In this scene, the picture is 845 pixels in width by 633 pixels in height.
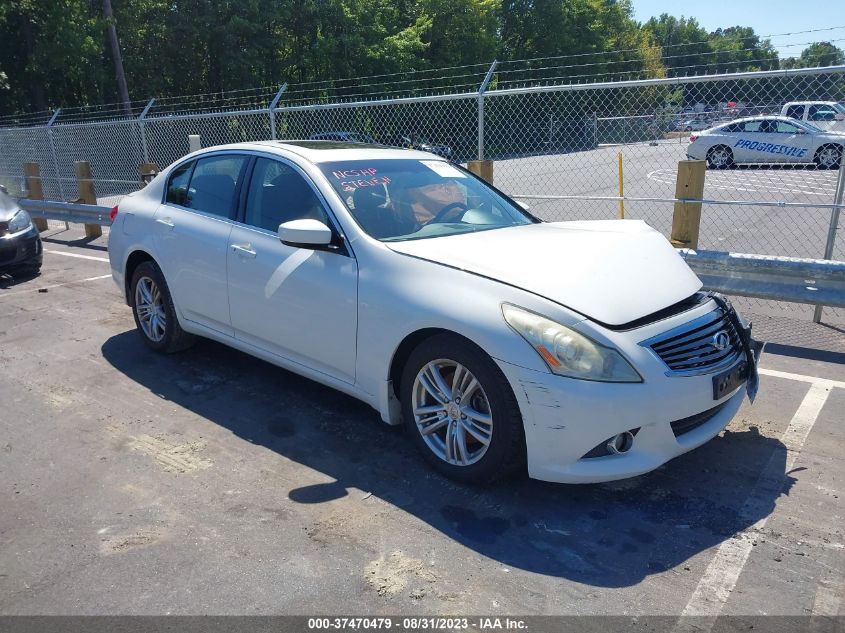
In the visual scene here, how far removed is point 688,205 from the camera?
648cm

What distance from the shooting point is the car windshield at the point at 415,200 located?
13.6 feet

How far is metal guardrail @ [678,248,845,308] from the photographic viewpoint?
18.1ft

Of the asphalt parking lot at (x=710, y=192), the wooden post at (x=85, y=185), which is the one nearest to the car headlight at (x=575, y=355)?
the asphalt parking lot at (x=710, y=192)

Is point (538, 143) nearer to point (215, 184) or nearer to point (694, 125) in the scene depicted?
point (694, 125)

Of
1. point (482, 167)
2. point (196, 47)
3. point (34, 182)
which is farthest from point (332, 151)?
point (196, 47)

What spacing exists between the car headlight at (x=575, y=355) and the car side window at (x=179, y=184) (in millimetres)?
3226

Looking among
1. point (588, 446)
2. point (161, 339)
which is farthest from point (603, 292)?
point (161, 339)

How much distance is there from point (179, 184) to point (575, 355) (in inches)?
141

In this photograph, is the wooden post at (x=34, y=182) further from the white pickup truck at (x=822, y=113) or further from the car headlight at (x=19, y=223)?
the white pickup truck at (x=822, y=113)

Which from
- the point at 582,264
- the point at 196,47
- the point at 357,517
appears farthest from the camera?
the point at 196,47

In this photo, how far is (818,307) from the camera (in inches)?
246

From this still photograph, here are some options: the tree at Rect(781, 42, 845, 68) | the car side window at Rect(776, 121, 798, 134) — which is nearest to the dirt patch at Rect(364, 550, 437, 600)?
the tree at Rect(781, 42, 845, 68)

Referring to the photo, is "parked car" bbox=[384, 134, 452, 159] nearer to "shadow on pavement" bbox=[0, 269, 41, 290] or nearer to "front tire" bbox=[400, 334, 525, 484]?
"shadow on pavement" bbox=[0, 269, 41, 290]

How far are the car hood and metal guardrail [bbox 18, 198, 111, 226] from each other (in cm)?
829
